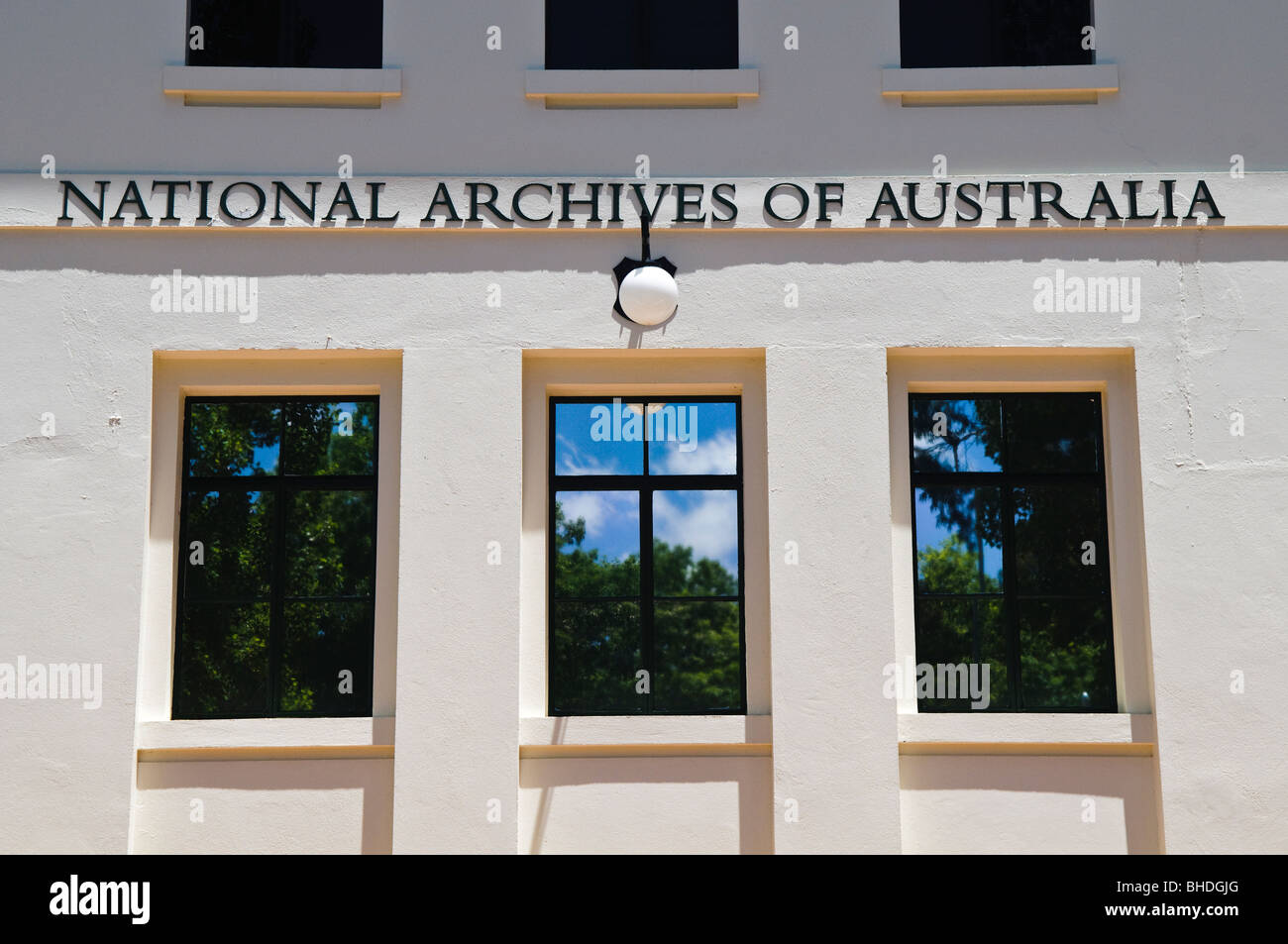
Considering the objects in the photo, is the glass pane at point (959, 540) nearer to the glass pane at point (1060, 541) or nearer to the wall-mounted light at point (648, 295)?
the glass pane at point (1060, 541)

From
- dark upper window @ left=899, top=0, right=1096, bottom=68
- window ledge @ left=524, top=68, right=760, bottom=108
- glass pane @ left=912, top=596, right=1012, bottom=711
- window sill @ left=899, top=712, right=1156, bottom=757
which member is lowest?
window sill @ left=899, top=712, right=1156, bottom=757

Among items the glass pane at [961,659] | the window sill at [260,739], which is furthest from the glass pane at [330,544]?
the glass pane at [961,659]

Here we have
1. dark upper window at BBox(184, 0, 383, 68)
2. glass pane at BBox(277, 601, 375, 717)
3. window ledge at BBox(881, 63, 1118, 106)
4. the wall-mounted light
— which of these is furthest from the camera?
dark upper window at BBox(184, 0, 383, 68)

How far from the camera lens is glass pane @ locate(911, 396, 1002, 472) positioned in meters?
8.71

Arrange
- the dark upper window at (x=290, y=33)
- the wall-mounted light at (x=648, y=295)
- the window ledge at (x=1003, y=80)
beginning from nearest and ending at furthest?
the wall-mounted light at (x=648, y=295) < the window ledge at (x=1003, y=80) < the dark upper window at (x=290, y=33)

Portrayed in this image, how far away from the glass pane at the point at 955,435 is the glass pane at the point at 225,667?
151 inches

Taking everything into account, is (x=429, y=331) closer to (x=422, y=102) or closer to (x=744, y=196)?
(x=422, y=102)

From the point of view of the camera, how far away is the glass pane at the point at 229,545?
852cm

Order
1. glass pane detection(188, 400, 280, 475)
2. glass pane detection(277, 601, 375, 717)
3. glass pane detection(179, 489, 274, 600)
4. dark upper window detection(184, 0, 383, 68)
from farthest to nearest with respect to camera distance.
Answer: dark upper window detection(184, 0, 383, 68)
glass pane detection(188, 400, 280, 475)
glass pane detection(179, 489, 274, 600)
glass pane detection(277, 601, 375, 717)

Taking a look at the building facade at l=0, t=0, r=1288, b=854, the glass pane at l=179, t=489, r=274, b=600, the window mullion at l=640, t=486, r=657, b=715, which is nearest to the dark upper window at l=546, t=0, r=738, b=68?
the building facade at l=0, t=0, r=1288, b=854

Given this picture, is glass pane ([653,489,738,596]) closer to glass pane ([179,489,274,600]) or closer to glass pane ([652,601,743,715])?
glass pane ([652,601,743,715])

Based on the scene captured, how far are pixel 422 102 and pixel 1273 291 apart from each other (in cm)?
501

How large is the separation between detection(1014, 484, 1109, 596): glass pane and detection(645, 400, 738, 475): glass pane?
1.66 meters

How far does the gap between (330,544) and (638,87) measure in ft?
10.4
